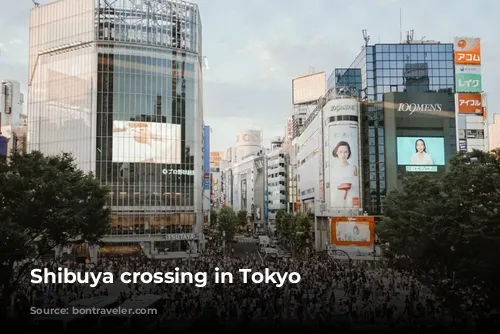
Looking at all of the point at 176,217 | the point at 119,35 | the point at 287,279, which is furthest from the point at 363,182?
the point at 119,35

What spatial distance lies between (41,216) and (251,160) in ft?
441

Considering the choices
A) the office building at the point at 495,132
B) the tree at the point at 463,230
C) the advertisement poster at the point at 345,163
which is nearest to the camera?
the tree at the point at 463,230

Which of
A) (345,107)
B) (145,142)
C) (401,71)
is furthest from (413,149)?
(145,142)

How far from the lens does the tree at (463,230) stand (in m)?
22.8

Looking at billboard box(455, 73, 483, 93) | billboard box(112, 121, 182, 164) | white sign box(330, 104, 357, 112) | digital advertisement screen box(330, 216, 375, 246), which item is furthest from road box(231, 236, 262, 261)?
billboard box(455, 73, 483, 93)

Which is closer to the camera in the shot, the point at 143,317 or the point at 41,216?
the point at 143,317

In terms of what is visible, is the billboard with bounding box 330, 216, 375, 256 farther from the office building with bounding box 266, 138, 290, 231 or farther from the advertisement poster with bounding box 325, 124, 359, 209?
the office building with bounding box 266, 138, 290, 231

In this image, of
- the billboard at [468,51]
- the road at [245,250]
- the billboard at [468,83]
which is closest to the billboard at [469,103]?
the billboard at [468,83]

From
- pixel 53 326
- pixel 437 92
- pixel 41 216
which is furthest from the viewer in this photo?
pixel 437 92

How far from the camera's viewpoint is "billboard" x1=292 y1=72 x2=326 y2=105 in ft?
323

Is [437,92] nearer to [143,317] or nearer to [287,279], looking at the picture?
[287,279]

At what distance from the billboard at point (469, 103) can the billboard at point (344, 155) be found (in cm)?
1401

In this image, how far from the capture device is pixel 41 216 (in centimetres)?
2942

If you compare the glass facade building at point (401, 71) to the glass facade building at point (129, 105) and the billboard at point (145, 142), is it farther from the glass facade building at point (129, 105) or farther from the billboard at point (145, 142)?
the billboard at point (145, 142)
